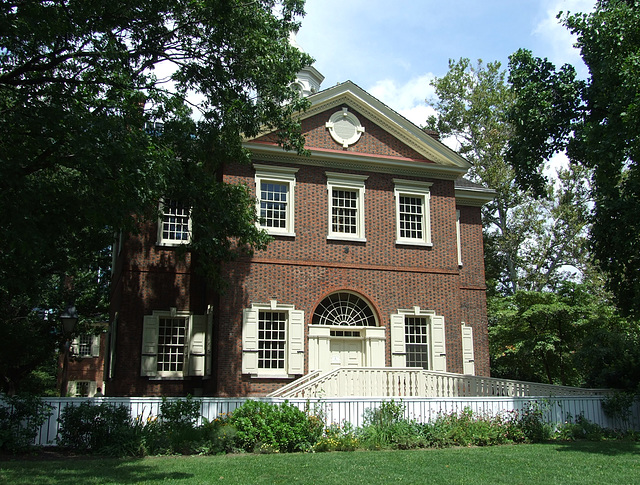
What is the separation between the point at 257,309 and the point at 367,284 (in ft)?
12.1

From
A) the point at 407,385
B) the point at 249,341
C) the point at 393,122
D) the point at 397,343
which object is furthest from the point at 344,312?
the point at 393,122

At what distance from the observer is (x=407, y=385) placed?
17875 millimetres

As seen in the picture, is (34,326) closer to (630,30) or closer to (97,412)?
(97,412)

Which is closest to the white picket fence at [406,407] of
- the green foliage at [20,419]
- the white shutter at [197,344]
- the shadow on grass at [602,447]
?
the green foliage at [20,419]

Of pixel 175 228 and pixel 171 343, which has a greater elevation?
pixel 175 228

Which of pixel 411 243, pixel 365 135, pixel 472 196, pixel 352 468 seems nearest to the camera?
pixel 352 468

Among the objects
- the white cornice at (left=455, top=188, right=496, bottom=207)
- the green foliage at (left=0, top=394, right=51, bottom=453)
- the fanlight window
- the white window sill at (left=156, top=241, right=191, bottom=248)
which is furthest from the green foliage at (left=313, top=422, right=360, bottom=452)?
the white cornice at (left=455, top=188, right=496, bottom=207)

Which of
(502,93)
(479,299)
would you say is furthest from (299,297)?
(502,93)

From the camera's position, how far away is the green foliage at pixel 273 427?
43.5ft

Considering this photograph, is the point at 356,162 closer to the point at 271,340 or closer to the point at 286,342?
the point at 286,342

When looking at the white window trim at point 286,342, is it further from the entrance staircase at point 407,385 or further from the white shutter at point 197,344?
the white shutter at point 197,344

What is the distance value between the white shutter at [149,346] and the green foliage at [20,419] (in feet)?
21.7

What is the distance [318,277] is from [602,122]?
10.2 metres

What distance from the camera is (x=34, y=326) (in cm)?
2809
